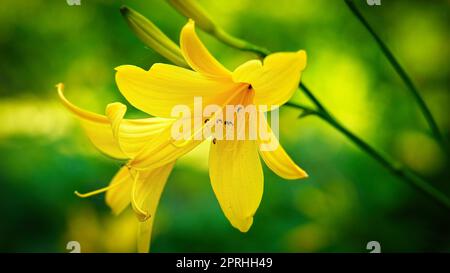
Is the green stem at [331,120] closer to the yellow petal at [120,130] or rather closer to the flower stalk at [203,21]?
the flower stalk at [203,21]

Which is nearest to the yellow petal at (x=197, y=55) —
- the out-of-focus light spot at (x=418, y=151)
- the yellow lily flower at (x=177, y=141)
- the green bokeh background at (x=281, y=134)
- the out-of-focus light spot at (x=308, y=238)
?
the yellow lily flower at (x=177, y=141)

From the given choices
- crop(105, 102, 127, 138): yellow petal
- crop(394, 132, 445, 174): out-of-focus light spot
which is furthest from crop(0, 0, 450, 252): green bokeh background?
crop(105, 102, 127, 138): yellow petal

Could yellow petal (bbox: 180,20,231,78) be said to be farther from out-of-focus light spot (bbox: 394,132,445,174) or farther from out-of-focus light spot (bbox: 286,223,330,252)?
out-of-focus light spot (bbox: 394,132,445,174)

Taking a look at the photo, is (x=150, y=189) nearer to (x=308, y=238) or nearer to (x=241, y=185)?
(x=241, y=185)

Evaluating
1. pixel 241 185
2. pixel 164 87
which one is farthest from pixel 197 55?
pixel 241 185

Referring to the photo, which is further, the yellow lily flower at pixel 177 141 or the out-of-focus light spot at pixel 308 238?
the out-of-focus light spot at pixel 308 238
